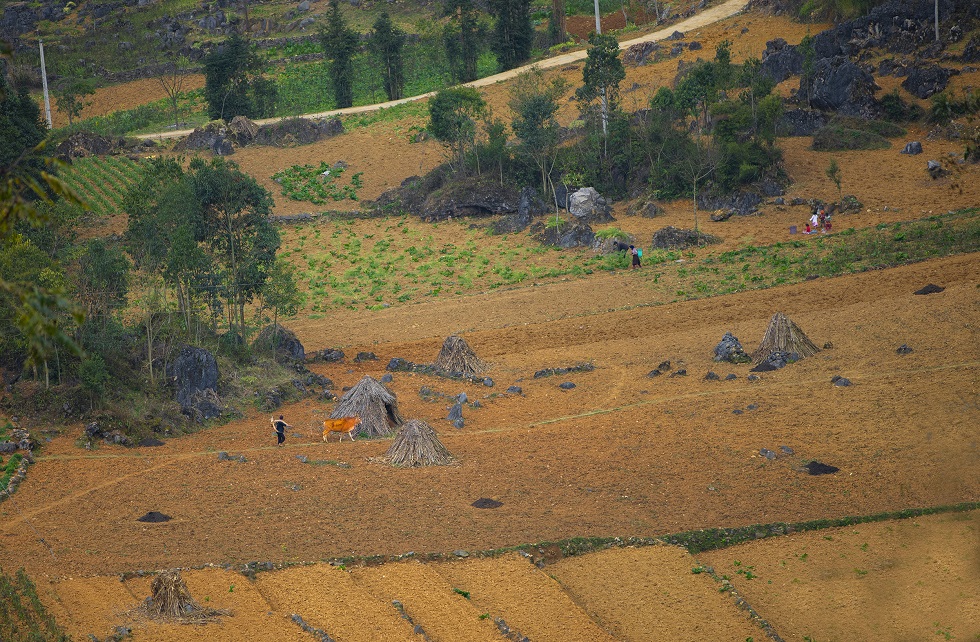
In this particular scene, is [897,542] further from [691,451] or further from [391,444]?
[391,444]

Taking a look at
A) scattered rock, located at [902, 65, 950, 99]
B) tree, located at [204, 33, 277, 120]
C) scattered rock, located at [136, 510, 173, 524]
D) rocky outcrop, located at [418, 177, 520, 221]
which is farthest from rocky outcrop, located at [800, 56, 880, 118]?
scattered rock, located at [136, 510, 173, 524]

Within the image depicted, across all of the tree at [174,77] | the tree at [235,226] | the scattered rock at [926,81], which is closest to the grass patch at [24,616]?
the tree at [235,226]

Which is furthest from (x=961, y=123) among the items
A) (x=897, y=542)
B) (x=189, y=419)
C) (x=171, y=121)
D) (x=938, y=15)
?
(x=171, y=121)

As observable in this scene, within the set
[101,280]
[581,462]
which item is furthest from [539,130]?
[581,462]

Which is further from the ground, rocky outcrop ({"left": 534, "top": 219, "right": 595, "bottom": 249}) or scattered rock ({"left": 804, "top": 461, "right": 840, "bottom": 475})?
rocky outcrop ({"left": 534, "top": 219, "right": 595, "bottom": 249})

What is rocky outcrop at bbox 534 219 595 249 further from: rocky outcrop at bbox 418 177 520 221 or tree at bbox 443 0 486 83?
tree at bbox 443 0 486 83

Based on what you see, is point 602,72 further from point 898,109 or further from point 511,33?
point 511,33
